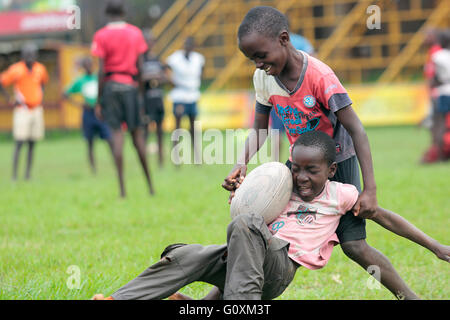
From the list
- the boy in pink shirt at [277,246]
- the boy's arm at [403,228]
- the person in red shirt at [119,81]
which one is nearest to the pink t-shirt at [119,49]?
the person in red shirt at [119,81]

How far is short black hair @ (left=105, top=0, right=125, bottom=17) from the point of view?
7.91 meters

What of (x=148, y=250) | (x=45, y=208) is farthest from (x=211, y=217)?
(x=45, y=208)

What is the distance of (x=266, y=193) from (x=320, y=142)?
0.41 meters

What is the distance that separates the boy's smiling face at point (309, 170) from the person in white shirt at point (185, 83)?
809 cm

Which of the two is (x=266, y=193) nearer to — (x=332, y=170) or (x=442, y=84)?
(x=332, y=170)

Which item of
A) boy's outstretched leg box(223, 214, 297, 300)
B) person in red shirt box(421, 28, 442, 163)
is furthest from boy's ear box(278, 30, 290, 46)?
person in red shirt box(421, 28, 442, 163)

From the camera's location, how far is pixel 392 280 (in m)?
3.67

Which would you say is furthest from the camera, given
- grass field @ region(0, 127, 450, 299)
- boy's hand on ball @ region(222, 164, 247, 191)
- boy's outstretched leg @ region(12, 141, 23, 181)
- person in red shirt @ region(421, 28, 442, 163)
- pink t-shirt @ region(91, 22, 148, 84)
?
person in red shirt @ region(421, 28, 442, 163)

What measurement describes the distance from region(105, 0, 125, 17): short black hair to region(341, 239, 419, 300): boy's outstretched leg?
208 inches

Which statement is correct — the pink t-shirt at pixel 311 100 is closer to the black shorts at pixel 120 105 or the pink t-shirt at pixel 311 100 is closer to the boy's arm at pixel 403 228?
the boy's arm at pixel 403 228

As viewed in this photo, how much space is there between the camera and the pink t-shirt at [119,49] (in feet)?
25.5

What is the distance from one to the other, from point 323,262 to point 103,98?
4966 mm

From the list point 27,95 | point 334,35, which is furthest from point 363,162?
point 334,35

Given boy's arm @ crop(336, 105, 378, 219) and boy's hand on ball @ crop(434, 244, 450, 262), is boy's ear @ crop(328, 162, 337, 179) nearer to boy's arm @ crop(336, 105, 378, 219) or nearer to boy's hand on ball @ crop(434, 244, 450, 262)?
boy's arm @ crop(336, 105, 378, 219)
